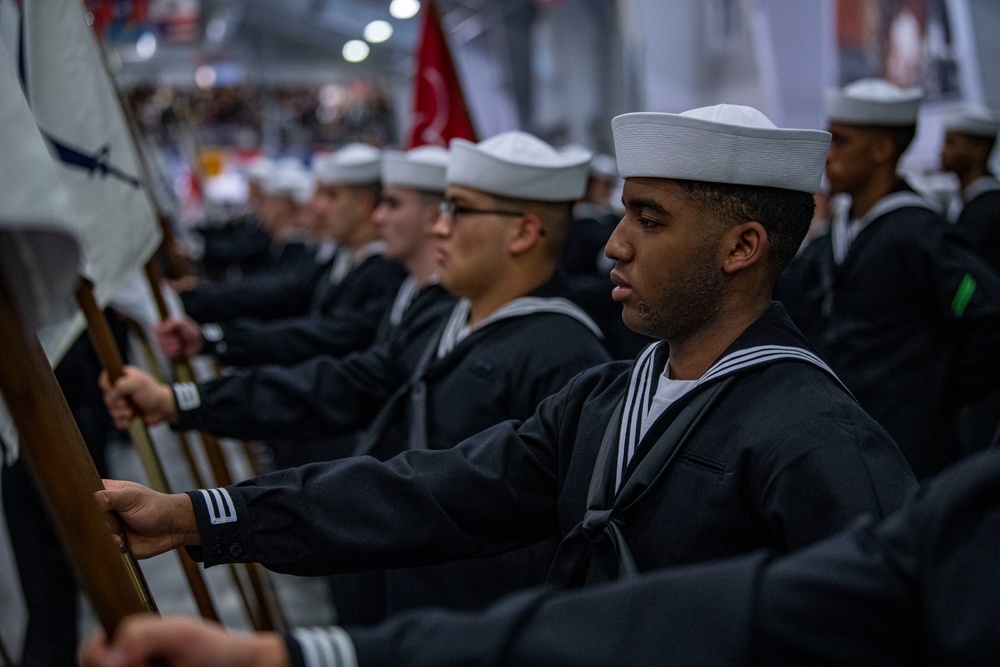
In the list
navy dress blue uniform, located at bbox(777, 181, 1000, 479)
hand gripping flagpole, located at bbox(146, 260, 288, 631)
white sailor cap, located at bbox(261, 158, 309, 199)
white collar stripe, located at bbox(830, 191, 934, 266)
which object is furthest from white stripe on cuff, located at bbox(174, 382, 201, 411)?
white sailor cap, located at bbox(261, 158, 309, 199)

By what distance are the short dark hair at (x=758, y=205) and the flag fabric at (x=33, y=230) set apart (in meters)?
0.98

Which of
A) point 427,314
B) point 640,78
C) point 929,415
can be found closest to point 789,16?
point 640,78

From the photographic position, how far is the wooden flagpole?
2203mm

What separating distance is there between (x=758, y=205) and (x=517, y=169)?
1.11m

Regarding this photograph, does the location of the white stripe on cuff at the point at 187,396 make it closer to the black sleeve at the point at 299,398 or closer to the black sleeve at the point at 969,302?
the black sleeve at the point at 299,398

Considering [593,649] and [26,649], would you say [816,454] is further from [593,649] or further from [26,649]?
[26,649]

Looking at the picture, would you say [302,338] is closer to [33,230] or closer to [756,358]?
[756,358]

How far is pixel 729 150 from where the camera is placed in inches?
63.9

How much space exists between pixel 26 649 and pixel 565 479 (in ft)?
7.09

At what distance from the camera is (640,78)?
343 inches

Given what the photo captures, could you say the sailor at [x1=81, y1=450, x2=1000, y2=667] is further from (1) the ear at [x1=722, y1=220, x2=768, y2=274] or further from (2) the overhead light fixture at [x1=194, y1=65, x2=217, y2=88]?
(2) the overhead light fixture at [x1=194, y1=65, x2=217, y2=88]

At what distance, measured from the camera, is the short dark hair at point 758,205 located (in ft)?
5.44

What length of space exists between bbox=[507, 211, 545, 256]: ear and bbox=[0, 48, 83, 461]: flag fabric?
1.68 m

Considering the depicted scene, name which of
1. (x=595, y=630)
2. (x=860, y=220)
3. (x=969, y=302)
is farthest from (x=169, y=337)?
(x=595, y=630)
